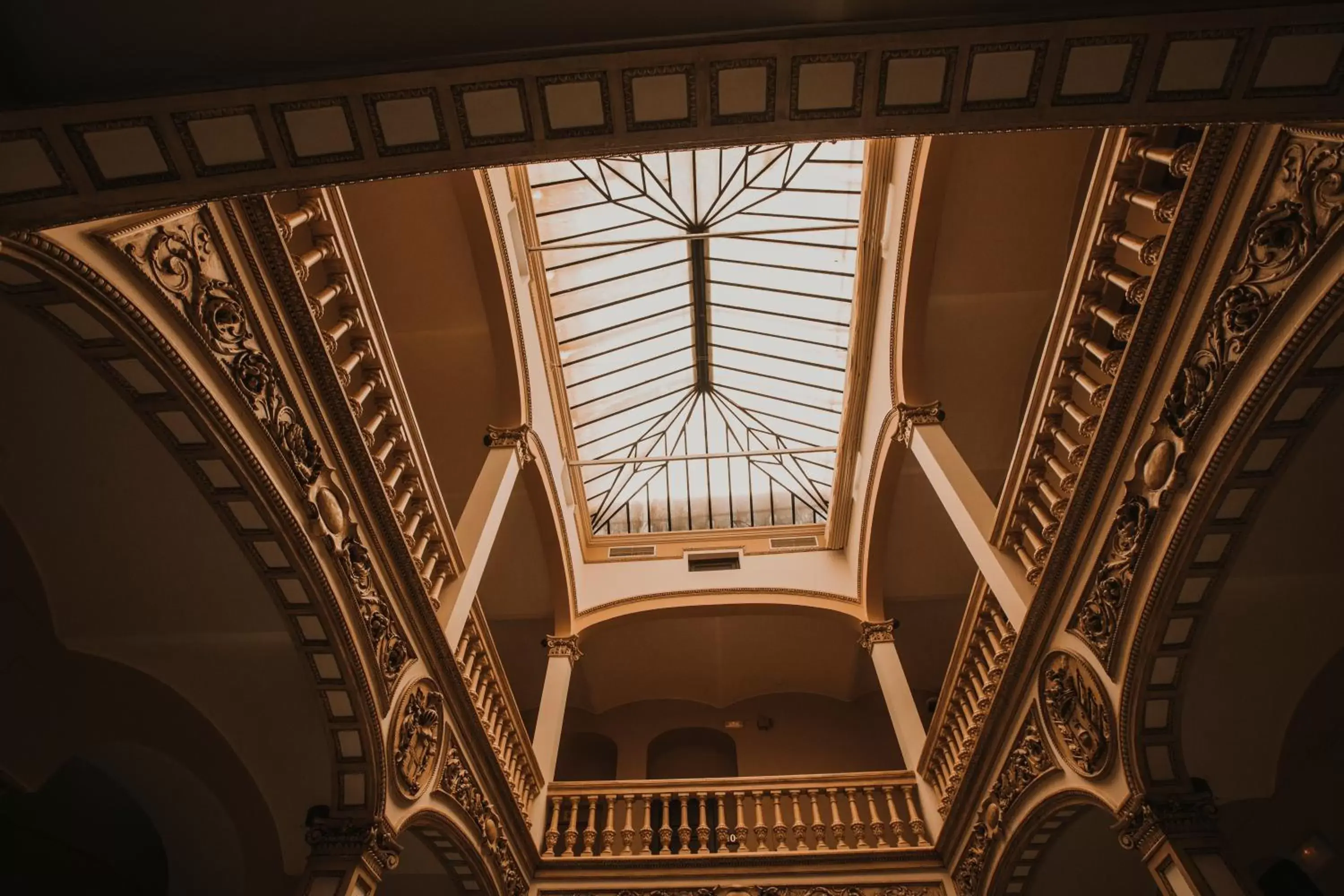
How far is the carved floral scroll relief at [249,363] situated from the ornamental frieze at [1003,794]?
5804mm

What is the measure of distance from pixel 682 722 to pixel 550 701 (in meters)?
5.13

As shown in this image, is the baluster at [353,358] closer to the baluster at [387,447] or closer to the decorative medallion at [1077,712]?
the baluster at [387,447]

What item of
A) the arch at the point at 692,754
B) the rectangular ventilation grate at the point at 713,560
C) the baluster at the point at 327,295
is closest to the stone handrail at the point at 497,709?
the baluster at the point at 327,295

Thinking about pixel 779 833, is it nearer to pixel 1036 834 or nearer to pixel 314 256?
pixel 1036 834

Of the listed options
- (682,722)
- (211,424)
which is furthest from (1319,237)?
(682,722)

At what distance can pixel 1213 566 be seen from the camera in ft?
17.2

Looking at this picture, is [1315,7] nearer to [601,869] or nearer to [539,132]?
[539,132]

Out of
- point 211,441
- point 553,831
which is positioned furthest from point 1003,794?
point 211,441

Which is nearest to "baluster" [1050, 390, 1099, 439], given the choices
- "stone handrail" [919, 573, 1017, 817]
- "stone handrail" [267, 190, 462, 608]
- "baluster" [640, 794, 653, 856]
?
"stone handrail" [919, 573, 1017, 817]

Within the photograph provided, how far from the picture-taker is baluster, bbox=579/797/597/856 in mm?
10039

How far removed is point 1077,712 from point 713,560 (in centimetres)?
980

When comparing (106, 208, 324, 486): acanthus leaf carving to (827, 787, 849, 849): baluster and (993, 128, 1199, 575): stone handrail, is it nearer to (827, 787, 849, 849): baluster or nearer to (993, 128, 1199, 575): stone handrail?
(993, 128, 1199, 575): stone handrail

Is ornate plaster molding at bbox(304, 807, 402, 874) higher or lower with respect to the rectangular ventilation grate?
lower

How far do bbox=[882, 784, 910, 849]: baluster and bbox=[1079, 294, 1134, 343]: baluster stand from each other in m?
6.90
